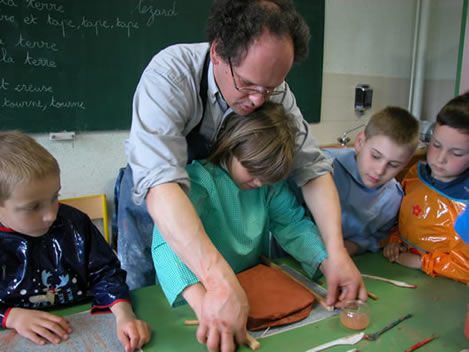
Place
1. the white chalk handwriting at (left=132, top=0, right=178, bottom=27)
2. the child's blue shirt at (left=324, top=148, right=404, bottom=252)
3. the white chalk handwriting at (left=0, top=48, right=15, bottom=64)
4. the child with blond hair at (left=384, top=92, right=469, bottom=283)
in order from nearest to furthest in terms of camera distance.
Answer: the child with blond hair at (left=384, top=92, right=469, bottom=283)
the child's blue shirt at (left=324, top=148, right=404, bottom=252)
the white chalk handwriting at (left=0, top=48, right=15, bottom=64)
the white chalk handwriting at (left=132, top=0, right=178, bottom=27)

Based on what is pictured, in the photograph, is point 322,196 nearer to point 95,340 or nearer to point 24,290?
point 95,340

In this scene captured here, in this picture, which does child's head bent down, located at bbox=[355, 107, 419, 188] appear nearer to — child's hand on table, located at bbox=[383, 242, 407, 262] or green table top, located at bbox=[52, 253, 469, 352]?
child's hand on table, located at bbox=[383, 242, 407, 262]

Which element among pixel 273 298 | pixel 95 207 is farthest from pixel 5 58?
pixel 273 298

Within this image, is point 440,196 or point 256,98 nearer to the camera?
point 256,98

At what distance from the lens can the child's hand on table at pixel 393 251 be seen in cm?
132

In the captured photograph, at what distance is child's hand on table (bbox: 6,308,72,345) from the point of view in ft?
2.81

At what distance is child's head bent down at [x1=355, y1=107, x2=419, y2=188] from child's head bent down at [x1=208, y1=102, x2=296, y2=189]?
50 cm

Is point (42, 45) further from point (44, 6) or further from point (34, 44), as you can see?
point (44, 6)

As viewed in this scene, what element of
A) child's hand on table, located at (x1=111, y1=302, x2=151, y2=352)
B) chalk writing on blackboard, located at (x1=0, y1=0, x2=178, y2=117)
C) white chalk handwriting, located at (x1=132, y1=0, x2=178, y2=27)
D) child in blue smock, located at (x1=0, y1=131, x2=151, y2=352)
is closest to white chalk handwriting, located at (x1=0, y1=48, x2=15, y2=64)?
chalk writing on blackboard, located at (x1=0, y1=0, x2=178, y2=117)

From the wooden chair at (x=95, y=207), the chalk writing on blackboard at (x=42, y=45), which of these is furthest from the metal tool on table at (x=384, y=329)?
the chalk writing on blackboard at (x=42, y=45)

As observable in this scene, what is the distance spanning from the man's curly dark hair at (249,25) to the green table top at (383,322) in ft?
2.28

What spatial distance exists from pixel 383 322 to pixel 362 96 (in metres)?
3.00

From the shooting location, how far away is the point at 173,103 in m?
1.03

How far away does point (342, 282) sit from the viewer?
3.41ft
